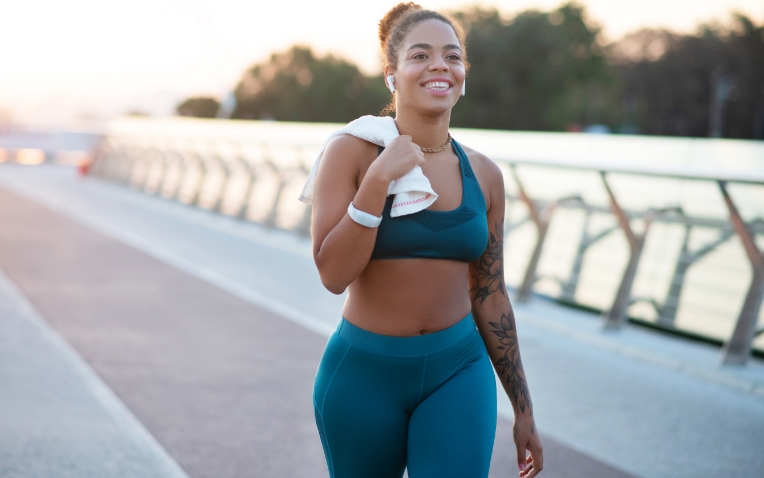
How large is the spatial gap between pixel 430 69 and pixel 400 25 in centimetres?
19

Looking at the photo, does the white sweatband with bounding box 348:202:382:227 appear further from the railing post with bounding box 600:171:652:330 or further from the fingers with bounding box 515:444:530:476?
the railing post with bounding box 600:171:652:330

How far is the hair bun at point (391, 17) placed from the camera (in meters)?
2.47

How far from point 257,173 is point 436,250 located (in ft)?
42.7

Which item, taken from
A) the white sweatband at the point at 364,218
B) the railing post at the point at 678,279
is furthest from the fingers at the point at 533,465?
the railing post at the point at 678,279

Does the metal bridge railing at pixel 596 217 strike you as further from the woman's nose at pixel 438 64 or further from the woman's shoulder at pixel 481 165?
the woman's nose at pixel 438 64

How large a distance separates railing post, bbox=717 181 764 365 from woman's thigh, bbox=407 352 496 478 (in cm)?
448

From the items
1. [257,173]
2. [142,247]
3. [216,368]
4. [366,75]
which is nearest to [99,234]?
[142,247]

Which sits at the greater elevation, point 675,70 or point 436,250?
point 675,70

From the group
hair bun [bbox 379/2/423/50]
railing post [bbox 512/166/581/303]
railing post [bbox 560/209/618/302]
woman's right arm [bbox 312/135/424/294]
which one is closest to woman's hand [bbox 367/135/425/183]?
woman's right arm [bbox 312/135/424/294]

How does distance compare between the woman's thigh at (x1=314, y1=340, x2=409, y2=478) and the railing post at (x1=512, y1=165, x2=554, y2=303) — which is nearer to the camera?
the woman's thigh at (x1=314, y1=340, x2=409, y2=478)

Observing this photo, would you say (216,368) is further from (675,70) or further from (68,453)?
(675,70)

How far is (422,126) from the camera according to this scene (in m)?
2.36

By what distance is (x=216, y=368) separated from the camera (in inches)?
233

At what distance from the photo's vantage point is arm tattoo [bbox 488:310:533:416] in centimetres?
254
